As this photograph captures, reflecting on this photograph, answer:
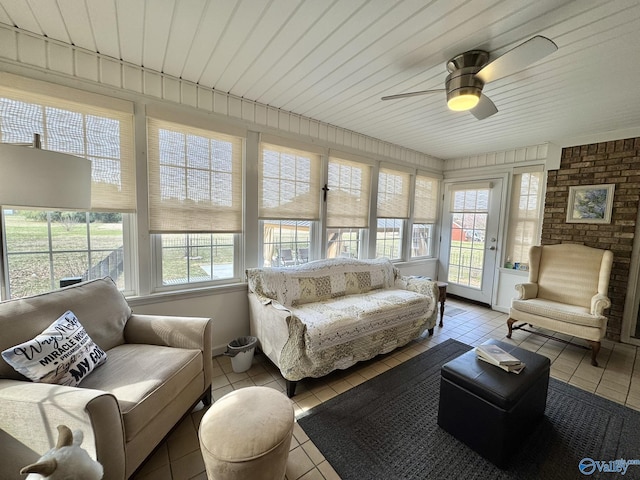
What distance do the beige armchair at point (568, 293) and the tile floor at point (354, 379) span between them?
0.26 meters

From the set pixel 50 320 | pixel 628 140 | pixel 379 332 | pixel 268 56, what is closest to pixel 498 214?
pixel 628 140

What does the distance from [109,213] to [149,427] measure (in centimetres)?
169

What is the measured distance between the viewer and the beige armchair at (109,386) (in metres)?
1.09

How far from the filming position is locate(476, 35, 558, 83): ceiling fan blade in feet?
4.26

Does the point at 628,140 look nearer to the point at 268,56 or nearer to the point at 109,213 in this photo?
the point at 268,56

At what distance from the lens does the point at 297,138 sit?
2998 mm

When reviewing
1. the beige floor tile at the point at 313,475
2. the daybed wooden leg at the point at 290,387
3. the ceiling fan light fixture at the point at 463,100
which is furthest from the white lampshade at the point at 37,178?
the ceiling fan light fixture at the point at 463,100

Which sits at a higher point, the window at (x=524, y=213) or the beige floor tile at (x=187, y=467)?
the window at (x=524, y=213)

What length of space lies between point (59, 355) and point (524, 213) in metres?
5.26

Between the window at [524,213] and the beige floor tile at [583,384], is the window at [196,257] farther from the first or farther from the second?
the window at [524,213]

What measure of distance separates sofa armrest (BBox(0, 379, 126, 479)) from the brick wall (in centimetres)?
492

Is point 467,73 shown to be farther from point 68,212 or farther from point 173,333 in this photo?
point 68,212

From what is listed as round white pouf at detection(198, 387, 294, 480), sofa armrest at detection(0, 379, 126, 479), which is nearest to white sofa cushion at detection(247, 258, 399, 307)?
round white pouf at detection(198, 387, 294, 480)

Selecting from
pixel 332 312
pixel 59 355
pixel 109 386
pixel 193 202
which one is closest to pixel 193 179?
pixel 193 202
